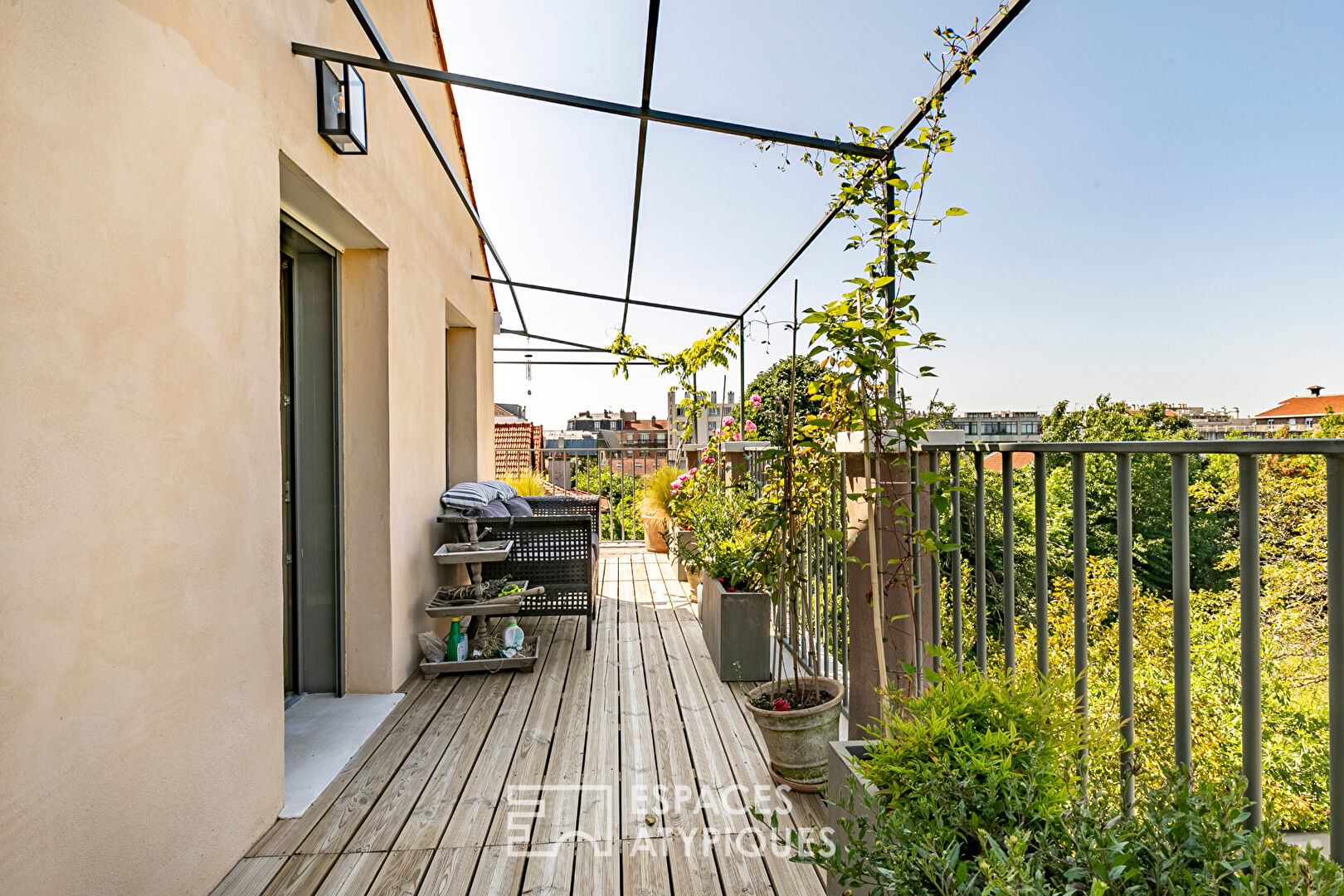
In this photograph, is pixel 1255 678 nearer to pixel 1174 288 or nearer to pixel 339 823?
pixel 339 823

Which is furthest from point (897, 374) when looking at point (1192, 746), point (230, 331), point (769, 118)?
point (230, 331)

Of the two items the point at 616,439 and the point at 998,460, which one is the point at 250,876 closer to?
the point at 998,460

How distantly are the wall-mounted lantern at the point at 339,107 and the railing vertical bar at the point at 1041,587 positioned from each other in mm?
2293

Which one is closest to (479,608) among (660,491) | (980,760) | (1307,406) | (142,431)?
(142,431)

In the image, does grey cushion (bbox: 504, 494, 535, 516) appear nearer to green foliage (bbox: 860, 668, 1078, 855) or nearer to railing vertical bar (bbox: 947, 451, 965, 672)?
railing vertical bar (bbox: 947, 451, 965, 672)

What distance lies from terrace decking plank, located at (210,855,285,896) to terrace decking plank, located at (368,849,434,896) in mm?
261

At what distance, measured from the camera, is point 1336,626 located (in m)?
0.82

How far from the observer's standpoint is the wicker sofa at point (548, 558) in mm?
3590

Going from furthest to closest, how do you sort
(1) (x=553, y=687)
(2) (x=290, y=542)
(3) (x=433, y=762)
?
(1) (x=553, y=687) < (2) (x=290, y=542) < (3) (x=433, y=762)

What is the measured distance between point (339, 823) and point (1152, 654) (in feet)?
70.3

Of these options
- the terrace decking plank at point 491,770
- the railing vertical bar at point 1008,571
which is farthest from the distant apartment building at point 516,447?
the railing vertical bar at point 1008,571

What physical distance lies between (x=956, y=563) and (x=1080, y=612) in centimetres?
48

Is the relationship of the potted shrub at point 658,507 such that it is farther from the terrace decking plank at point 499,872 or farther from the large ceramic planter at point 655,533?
the terrace decking plank at point 499,872

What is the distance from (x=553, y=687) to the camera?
3020 millimetres
